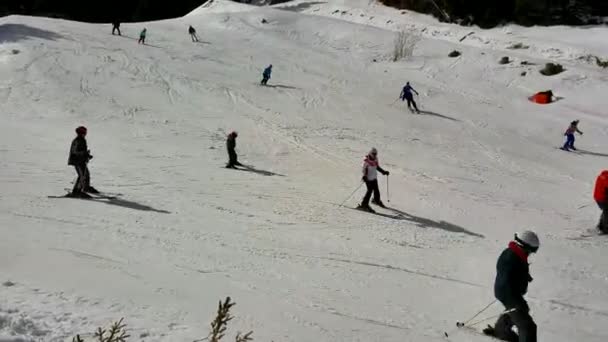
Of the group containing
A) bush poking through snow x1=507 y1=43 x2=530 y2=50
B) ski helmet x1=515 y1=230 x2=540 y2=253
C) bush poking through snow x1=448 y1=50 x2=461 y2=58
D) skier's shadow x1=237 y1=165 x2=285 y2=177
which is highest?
bush poking through snow x1=507 y1=43 x2=530 y2=50

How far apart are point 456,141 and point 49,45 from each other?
19.7 m

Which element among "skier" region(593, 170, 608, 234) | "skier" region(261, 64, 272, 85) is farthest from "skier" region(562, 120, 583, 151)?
"skier" region(261, 64, 272, 85)

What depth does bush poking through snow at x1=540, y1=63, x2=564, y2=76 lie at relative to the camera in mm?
29125

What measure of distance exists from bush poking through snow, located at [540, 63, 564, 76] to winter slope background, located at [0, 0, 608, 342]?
1.64 feet

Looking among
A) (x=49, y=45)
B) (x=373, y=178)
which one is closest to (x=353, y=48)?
(x=49, y=45)

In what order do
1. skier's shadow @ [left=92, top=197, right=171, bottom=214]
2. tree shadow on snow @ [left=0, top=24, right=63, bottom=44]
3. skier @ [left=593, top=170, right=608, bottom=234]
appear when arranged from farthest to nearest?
tree shadow on snow @ [left=0, top=24, right=63, bottom=44]
skier @ [left=593, top=170, right=608, bottom=234]
skier's shadow @ [left=92, top=197, right=171, bottom=214]

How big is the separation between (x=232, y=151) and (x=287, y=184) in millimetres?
2141

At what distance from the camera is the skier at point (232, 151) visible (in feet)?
50.5

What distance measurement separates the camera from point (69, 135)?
17781mm

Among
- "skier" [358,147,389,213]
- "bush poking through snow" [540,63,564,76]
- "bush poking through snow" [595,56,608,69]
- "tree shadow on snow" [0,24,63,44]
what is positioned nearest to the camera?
"skier" [358,147,389,213]

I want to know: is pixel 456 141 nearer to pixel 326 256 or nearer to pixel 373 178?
pixel 373 178

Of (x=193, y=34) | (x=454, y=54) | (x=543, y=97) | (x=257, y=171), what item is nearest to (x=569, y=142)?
(x=543, y=97)

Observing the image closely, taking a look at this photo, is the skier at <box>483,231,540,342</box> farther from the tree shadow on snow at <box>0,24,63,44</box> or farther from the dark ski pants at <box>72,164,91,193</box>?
the tree shadow on snow at <box>0,24,63,44</box>

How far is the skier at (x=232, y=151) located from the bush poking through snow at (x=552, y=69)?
788 inches
